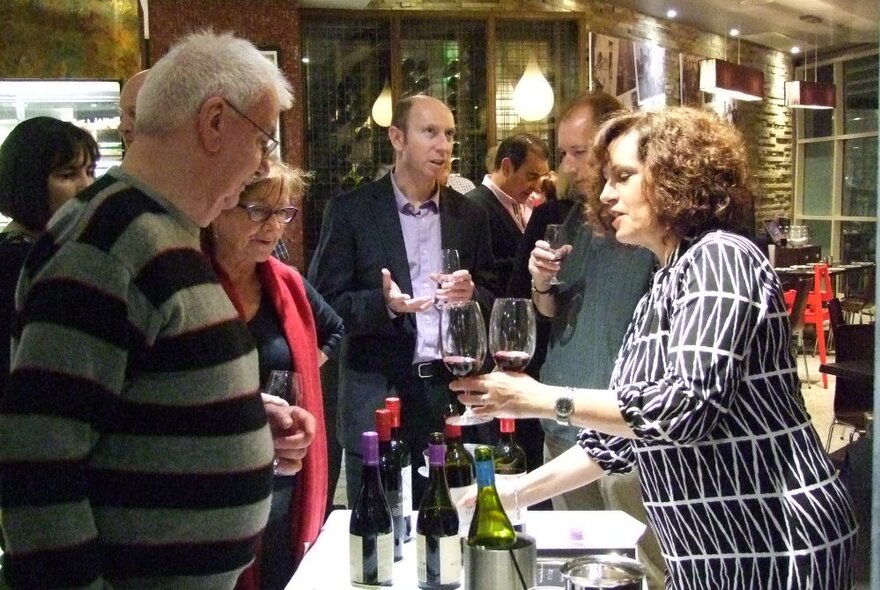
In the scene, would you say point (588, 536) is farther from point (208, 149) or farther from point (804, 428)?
point (208, 149)

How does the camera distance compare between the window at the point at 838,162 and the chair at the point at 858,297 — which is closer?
the chair at the point at 858,297

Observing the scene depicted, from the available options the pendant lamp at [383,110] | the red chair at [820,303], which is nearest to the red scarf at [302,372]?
the pendant lamp at [383,110]

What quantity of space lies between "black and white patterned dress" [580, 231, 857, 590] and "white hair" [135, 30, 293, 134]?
0.77 metres

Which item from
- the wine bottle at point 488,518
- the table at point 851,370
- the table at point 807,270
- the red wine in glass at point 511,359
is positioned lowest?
the table at point 851,370

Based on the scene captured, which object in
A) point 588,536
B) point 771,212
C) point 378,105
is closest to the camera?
point 588,536

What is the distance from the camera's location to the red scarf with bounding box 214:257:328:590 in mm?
2092

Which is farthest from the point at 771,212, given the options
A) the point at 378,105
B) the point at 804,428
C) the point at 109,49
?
the point at 804,428

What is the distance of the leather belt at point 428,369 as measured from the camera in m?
2.77

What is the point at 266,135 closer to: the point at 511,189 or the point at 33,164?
the point at 33,164

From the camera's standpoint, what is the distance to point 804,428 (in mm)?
1446

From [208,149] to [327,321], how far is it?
1.38 m

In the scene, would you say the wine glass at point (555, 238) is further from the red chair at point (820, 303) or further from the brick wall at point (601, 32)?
the red chair at point (820, 303)

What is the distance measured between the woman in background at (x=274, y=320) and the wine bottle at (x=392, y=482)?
34 centimetres

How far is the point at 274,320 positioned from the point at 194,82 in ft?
3.13
